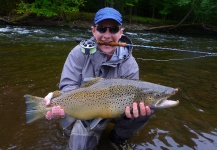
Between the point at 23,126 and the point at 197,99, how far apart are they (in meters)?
3.37

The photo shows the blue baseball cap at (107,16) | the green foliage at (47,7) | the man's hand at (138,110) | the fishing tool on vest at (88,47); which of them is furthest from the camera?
the green foliage at (47,7)

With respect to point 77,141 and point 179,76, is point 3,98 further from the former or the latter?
point 179,76

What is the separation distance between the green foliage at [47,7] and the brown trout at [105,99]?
1876cm

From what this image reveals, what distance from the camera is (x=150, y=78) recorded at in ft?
23.0

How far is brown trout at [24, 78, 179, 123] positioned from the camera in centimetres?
281

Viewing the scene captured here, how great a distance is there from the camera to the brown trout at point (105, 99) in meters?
2.81

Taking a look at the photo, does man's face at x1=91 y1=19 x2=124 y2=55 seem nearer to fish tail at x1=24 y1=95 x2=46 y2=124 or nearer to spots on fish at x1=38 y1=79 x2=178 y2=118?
spots on fish at x1=38 y1=79 x2=178 y2=118

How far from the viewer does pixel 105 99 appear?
111 inches

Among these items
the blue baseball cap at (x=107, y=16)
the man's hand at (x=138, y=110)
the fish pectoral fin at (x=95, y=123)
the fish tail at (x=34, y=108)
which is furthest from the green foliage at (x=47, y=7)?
the man's hand at (x=138, y=110)

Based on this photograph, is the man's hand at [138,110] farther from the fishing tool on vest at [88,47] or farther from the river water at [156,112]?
the river water at [156,112]

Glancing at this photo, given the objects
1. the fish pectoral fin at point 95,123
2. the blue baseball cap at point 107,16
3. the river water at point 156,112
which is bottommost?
the river water at point 156,112

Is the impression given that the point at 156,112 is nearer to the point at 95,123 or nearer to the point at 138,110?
the point at 138,110

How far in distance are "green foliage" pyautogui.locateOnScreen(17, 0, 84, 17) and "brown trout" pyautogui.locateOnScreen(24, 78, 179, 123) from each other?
18758 mm

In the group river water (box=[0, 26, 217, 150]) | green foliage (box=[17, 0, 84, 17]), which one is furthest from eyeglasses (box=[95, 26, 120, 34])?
green foliage (box=[17, 0, 84, 17])
